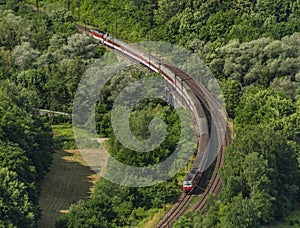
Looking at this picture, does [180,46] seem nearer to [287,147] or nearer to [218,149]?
[218,149]

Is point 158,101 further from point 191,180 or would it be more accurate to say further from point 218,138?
point 191,180

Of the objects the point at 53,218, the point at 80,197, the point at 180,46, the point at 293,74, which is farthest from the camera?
the point at 180,46

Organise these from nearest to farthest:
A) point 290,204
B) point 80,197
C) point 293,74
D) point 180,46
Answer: point 290,204 < point 80,197 < point 293,74 < point 180,46

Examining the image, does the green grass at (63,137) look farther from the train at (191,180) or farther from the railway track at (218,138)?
the train at (191,180)

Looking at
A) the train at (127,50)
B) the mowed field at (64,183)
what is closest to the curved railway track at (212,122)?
the train at (127,50)

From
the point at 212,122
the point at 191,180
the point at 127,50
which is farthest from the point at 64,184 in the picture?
the point at 127,50

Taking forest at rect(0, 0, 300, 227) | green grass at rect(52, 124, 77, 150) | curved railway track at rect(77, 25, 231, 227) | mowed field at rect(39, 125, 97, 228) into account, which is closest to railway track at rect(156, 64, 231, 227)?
curved railway track at rect(77, 25, 231, 227)

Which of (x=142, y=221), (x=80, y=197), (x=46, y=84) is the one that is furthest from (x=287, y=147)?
(x=46, y=84)
